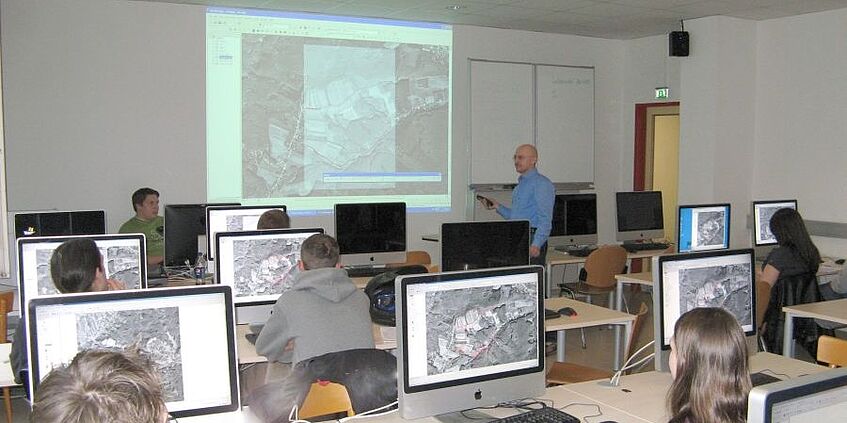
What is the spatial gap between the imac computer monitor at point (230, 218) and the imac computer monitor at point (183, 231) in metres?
0.28

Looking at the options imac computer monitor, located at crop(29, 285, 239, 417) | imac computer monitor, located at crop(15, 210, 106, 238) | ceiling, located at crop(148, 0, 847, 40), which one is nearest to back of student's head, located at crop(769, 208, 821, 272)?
ceiling, located at crop(148, 0, 847, 40)

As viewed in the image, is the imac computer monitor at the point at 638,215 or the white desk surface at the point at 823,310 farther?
the imac computer monitor at the point at 638,215

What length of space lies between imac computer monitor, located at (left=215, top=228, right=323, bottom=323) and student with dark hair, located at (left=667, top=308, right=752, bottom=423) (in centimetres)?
226

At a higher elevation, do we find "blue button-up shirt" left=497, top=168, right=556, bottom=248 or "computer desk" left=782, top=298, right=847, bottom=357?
"blue button-up shirt" left=497, top=168, right=556, bottom=248

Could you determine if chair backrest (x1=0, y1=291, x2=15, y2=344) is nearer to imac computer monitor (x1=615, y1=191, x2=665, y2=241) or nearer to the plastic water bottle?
the plastic water bottle

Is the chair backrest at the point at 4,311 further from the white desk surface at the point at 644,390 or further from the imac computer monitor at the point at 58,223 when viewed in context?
the white desk surface at the point at 644,390

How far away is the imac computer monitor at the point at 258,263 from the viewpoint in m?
3.88

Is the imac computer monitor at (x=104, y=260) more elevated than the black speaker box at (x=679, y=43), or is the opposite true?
the black speaker box at (x=679, y=43)

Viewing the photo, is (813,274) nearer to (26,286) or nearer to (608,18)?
(608,18)

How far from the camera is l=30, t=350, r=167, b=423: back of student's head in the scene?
1056 millimetres

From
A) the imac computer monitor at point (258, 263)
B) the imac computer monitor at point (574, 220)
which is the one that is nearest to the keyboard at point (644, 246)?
the imac computer monitor at point (574, 220)

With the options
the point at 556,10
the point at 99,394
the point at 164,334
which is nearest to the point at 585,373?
the point at 164,334

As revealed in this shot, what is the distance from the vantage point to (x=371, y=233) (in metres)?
6.03

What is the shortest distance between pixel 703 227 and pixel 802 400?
17.5 feet
